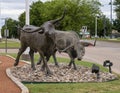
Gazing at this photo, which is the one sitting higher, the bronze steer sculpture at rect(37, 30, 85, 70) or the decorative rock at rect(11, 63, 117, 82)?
the bronze steer sculpture at rect(37, 30, 85, 70)

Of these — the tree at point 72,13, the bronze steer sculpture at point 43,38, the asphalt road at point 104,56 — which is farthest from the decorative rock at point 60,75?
the tree at point 72,13

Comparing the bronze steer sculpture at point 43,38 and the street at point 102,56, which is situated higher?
the bronze steer sculpture at point 43,38

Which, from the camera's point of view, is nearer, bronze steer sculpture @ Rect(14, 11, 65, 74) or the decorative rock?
the decorative rock

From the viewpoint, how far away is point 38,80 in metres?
15.6

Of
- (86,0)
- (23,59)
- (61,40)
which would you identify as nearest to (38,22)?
(86,0)

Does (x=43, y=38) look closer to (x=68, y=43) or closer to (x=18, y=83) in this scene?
(x=68, y=43)

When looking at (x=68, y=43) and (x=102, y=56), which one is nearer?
(x=68, y=43)

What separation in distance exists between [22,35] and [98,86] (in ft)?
17.6

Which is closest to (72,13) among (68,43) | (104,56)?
(104,56)

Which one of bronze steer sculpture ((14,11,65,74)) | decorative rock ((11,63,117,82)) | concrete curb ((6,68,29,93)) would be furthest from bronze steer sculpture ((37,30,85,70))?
concrete curb ((6,68,29,93))

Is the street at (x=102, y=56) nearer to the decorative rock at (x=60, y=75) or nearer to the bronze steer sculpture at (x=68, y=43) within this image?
the decorative rock at (x=60, y=75)

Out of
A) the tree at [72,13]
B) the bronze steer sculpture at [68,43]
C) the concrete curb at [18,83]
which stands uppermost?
the tree at [72,13]

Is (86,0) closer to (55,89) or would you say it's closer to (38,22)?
(38,22)

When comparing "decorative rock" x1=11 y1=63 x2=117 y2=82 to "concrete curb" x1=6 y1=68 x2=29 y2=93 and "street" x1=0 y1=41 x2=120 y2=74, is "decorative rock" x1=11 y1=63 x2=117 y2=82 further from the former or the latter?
"street" x1=0 y1=41 x2=120 y2=74
